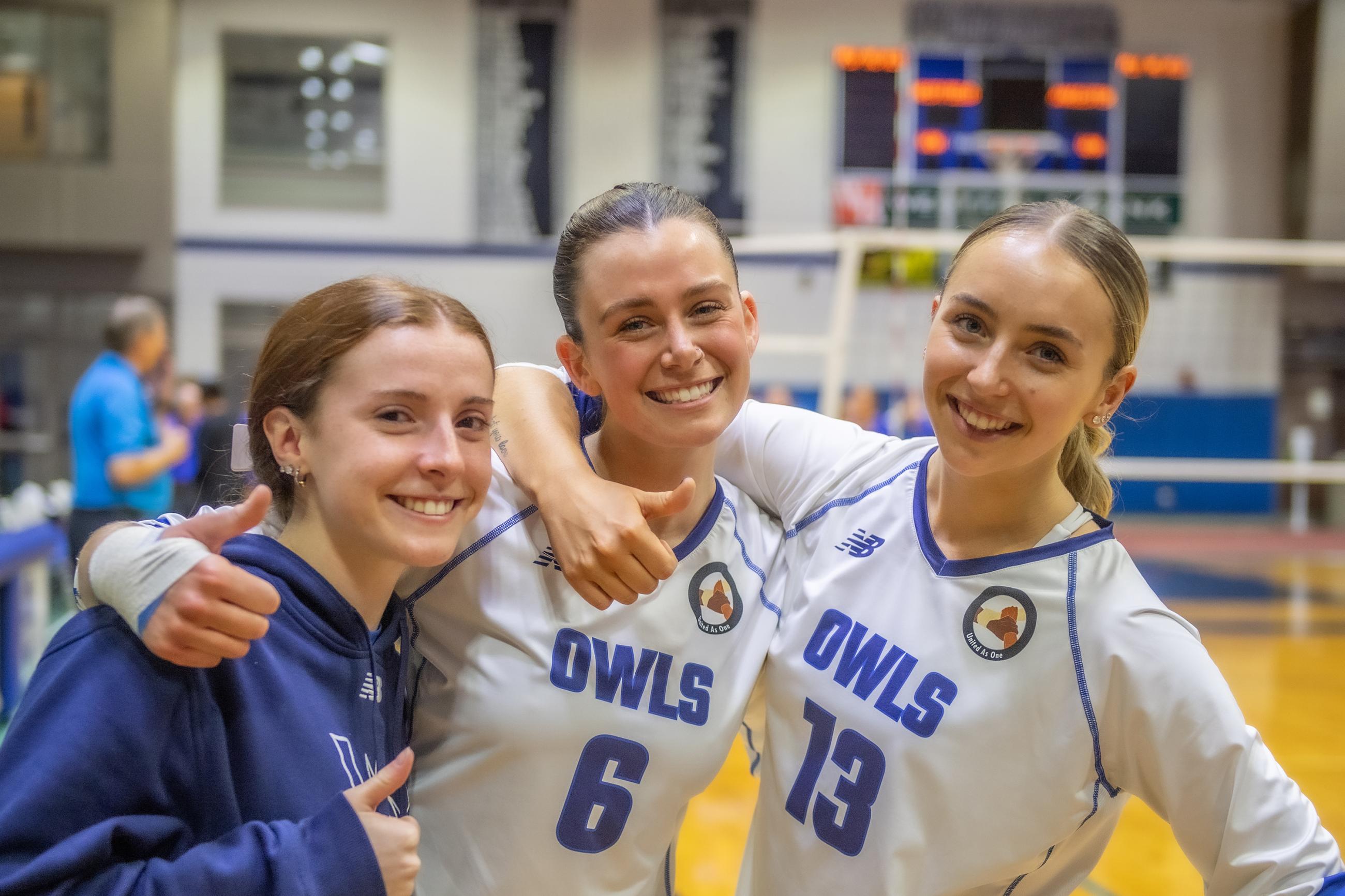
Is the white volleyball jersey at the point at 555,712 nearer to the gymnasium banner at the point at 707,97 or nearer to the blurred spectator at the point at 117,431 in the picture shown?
the blurred spectator at the point at 117,431

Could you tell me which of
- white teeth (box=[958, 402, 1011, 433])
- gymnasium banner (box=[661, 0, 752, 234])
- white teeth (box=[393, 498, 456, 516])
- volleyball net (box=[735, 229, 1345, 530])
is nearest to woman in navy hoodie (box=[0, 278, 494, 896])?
white teeth (box=[393, 498, 456, 516])

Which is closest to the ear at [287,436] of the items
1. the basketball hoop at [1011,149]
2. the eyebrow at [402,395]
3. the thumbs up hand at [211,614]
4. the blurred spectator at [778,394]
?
the eyebrow at [402,395]

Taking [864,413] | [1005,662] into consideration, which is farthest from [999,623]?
[864,413]

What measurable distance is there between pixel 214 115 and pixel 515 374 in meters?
12.8

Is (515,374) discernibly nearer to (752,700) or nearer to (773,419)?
(773,419)

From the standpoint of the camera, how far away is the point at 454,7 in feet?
42.6

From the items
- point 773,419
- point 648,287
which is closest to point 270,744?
point 648,287

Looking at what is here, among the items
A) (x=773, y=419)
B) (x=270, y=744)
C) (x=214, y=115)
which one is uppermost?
(x=214, y=115)

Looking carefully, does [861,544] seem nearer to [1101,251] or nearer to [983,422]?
[983,422]

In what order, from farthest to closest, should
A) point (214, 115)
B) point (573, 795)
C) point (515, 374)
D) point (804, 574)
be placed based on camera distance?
point (214, 115) < point (515, 374) < point (804, 574) < point (573, 795)

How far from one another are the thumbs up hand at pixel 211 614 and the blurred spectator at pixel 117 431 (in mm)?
4027

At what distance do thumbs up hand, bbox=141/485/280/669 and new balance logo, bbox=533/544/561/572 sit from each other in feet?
1.79

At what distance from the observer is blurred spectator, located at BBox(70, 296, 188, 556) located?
4734mm

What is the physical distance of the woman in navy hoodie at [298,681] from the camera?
3.47 ft
